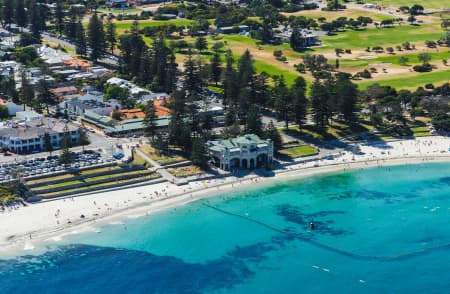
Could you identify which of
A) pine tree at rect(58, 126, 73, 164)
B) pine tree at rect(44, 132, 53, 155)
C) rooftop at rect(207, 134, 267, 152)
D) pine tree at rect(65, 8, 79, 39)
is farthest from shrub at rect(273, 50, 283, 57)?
pine tree at rect(58, 126, 73, 164)

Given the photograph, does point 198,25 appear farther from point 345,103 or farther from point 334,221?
point 334,221

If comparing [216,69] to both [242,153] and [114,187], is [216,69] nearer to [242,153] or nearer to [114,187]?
[242,153]

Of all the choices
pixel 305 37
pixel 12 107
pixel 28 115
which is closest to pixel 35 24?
pixel 12 107

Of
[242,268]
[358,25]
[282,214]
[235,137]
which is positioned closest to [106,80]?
[235,137]

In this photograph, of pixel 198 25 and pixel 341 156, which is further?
pixel 198 25

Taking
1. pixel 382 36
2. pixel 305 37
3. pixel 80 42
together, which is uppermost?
pixel 80 42

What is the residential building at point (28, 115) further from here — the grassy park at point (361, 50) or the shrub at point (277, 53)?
the shrub at point (277, 53)
